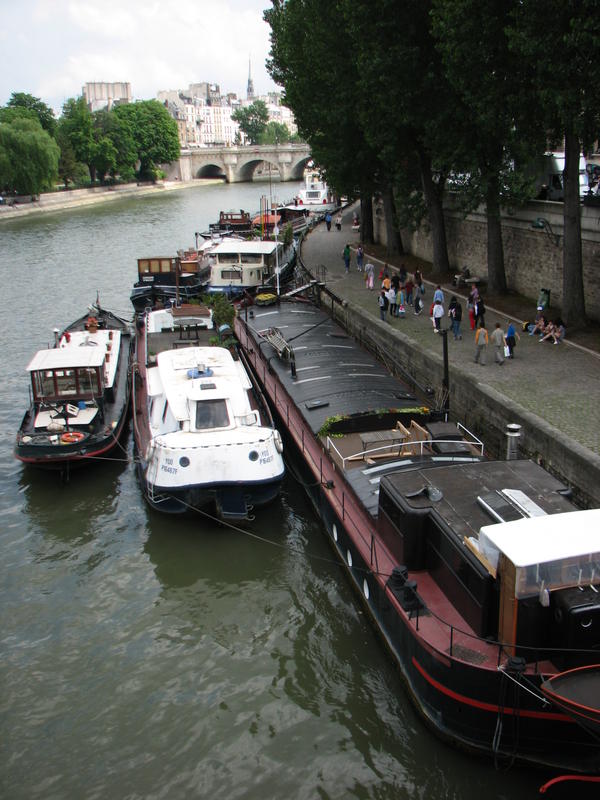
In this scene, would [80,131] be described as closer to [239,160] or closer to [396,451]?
[239,160]

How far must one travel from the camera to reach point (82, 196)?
278 ft

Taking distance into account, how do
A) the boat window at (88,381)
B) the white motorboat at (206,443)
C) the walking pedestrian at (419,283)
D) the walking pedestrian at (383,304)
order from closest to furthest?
the white motorboat at (206,443), the boat window at (88,381), the walking pedestrian at (383,304), the walking pedestrian at (419,283)

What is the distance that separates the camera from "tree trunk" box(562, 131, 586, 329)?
18.1 metres

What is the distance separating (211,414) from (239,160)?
110m

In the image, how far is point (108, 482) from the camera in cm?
1652

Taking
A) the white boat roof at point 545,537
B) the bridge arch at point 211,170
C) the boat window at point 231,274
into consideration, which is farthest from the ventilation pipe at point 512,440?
the bridge arch at point 211,170

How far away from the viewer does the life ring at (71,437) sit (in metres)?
15.8

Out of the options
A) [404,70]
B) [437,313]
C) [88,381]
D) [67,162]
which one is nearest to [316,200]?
[67,162]

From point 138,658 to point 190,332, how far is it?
1218cm

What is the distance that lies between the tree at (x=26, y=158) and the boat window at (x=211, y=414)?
213 ft

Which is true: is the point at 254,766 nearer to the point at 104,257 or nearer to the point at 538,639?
the point at 538,639

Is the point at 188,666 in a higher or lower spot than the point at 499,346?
lower

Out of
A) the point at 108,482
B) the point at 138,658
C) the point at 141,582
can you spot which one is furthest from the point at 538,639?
the point at 108,482

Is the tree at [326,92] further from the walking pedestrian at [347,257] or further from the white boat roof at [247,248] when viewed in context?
the white boat roof at [247,248]
